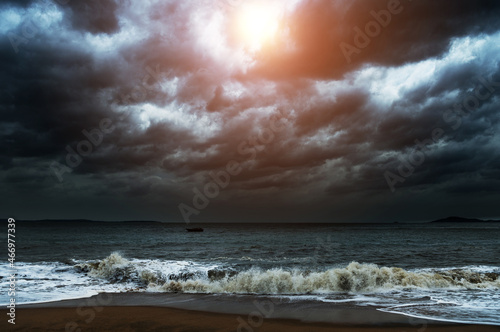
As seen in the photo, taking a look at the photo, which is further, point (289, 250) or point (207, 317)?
point (289, 250)

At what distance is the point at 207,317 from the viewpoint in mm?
11242

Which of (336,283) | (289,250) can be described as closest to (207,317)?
(336,283)

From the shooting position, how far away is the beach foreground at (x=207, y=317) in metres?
9.86

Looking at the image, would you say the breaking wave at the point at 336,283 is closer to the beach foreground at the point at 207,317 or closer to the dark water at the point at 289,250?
the beach foreground at the point at 207,317

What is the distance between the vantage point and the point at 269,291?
666 inches

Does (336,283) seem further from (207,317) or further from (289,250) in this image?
(289,250)

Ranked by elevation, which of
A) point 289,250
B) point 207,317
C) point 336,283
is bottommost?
point 289,250

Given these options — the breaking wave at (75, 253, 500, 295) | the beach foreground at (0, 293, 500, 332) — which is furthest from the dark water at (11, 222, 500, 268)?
the beach foreground at (0, 293, 500, 332)

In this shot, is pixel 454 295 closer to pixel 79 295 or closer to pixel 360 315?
pixel 360 315

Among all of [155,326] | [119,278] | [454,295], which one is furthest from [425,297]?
[119,278]

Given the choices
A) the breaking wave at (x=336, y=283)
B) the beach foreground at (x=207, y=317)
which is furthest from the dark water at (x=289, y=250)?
the beach foreground at (x=207, y=317)

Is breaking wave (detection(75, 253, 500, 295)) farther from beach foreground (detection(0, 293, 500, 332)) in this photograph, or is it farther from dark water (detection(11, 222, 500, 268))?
dark water (detection(11, 222, 500, 268))

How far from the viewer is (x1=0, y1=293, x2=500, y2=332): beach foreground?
32.3ft

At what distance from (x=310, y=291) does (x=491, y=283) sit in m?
9.80
